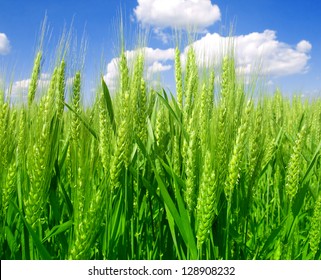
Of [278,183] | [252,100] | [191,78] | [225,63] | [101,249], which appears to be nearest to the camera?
[101,249]

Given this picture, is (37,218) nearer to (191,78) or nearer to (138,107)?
(138,107)

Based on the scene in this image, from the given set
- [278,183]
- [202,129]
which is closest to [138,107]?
[202,129]

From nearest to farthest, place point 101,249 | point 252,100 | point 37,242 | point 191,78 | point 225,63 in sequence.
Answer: point 37,242 < point 101,249 < point 252,100 < point 191,78 < point 225,63

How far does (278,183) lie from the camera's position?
7.25ft

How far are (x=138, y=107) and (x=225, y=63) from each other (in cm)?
55

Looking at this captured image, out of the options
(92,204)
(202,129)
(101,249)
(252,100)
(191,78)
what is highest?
(191,78)

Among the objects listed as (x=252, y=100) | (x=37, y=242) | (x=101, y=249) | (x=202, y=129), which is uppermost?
(x=252, y=100)

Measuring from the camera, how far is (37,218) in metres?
1.23

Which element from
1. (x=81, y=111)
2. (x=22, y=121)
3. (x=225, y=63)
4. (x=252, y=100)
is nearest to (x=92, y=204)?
(x=81, y=111)

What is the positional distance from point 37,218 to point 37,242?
11cm

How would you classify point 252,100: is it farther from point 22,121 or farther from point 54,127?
point 22,121

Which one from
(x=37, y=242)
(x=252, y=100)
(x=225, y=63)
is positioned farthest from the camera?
(x=225, y=63)
